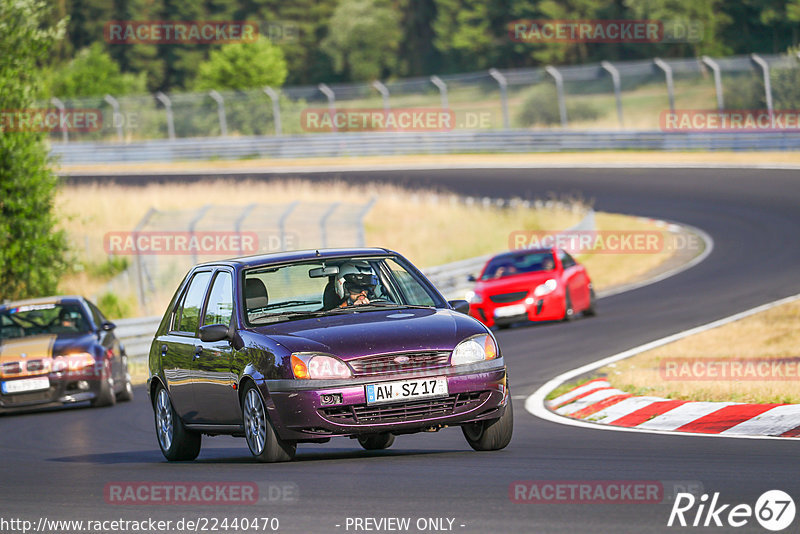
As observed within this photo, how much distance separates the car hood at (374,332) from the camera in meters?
8.67

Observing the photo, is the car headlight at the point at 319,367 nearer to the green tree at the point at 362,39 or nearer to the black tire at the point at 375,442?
the black tire at the point at 375,442

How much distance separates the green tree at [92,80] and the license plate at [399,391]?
6594cm

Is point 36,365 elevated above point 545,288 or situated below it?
above

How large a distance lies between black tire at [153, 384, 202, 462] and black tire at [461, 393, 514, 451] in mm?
2352

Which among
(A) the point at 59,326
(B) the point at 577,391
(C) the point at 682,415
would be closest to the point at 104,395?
(A) the point at 59,326

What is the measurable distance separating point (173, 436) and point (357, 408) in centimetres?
242

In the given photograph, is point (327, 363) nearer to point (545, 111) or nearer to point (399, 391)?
point (399, 391)

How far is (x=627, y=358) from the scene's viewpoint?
16641 millimetres

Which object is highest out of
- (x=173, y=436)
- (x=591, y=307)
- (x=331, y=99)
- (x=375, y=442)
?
(x=331, y=99)

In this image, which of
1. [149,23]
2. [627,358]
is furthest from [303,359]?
[149,23]

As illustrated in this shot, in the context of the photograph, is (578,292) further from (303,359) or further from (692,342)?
(303,359)

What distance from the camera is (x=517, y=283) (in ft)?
73.0

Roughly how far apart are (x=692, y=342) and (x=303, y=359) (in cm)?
1024

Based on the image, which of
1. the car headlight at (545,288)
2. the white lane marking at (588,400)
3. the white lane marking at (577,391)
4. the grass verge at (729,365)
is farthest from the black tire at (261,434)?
the car headlight at (545,288)
